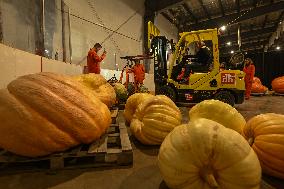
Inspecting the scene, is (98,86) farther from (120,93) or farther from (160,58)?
(160,58)

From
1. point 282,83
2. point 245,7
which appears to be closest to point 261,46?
point 245,7

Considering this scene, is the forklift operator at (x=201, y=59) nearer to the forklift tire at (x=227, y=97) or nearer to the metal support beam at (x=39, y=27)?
the forklift tire at (x=227, y=97)

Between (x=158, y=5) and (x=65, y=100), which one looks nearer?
(x=65, y=100)

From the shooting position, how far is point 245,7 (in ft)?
51.5

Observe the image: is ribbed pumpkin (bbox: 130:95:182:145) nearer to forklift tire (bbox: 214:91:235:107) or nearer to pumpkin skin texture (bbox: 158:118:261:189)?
pumpkin skin texture (bbox: 158:118:261:189)

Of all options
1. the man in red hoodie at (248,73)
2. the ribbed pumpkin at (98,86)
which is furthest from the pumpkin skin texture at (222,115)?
the man in red hoodie at (248,73)

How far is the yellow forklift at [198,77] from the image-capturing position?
23.9 ft

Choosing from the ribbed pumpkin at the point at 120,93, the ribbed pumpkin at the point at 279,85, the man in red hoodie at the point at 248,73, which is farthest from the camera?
the ribbed pumpkin at the point at 279,85

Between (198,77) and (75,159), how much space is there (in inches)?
231

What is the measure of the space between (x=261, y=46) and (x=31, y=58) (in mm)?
29754

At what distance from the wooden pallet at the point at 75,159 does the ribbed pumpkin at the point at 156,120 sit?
398mm

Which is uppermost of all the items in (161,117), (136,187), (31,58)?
(31,58)

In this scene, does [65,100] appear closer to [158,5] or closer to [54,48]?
[54,48]

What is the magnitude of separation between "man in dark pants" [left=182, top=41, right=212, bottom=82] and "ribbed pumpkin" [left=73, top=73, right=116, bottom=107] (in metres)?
4.65
